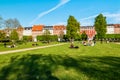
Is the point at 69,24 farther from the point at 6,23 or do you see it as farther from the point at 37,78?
the point at 37,78

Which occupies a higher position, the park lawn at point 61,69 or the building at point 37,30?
the building at point 37,30

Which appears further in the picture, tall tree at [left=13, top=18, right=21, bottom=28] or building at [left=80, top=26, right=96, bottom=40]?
building at [left=80, top=26, right=96, bottom=40]

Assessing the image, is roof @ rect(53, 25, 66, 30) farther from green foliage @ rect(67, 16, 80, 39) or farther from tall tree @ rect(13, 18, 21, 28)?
tall tree @ rect(13, 18, 21, 28)

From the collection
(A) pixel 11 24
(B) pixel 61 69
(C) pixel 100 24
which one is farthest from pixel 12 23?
(B) pixel 61 69

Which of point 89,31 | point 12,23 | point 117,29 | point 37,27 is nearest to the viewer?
point 12,23

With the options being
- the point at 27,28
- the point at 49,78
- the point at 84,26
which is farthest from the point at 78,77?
the point at 27,28

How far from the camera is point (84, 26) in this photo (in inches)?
6811

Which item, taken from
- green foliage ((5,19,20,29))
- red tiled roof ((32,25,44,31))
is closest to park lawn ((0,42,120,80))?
green foliage ((5,19,20,29))

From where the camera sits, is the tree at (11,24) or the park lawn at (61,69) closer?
the park lawn at (61,69)

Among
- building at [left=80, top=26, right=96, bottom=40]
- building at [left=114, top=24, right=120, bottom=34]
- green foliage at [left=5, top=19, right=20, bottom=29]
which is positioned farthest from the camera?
building at [left=114, top=24, right=120, bottom=34]

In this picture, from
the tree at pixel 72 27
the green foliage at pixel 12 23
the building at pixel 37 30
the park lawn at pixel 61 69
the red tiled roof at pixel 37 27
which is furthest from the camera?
the red tiled roof at pixel 37 27

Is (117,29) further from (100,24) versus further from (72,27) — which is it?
(100,24)

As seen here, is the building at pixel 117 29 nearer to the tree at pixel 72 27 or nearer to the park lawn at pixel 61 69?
the tree at pixel 72 27

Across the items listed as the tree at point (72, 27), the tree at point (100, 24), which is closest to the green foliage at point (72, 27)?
the tree at point (72, 27)
